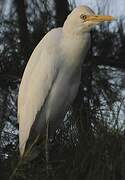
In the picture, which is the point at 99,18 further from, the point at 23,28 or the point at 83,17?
the point at 23,28

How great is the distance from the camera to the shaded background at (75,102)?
118 cm

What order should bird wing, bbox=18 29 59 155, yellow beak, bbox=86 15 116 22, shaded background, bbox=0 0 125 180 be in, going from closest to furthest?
shaded background, bbox=0 0 125 180, yellow beak, bbox=86 15 116 22, bird wing, bbox=18 29 59 155

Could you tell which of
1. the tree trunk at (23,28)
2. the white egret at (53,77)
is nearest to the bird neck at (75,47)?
the white egret at (53,77)

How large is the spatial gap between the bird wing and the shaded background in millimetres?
32

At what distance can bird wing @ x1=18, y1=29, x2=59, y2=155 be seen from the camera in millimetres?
1649

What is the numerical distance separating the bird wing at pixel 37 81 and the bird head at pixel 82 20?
0.07 meters

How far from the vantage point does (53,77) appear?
167 cm

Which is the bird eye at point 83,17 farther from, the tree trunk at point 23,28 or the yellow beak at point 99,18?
the tree trunk at point 23,28

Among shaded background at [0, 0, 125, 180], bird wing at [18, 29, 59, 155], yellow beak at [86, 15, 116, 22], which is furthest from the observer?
bird wing at [18, 29, 59, 155]

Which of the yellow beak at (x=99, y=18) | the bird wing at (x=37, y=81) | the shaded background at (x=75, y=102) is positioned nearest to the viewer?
the shaded background at (x=75, y=102)

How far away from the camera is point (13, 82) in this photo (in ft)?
5.50

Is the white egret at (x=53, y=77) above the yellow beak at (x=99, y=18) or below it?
below

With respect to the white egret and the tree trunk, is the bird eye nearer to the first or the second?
the white egret

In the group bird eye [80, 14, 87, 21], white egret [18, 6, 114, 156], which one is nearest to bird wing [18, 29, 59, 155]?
white egret [18, 6, 114, 156]
